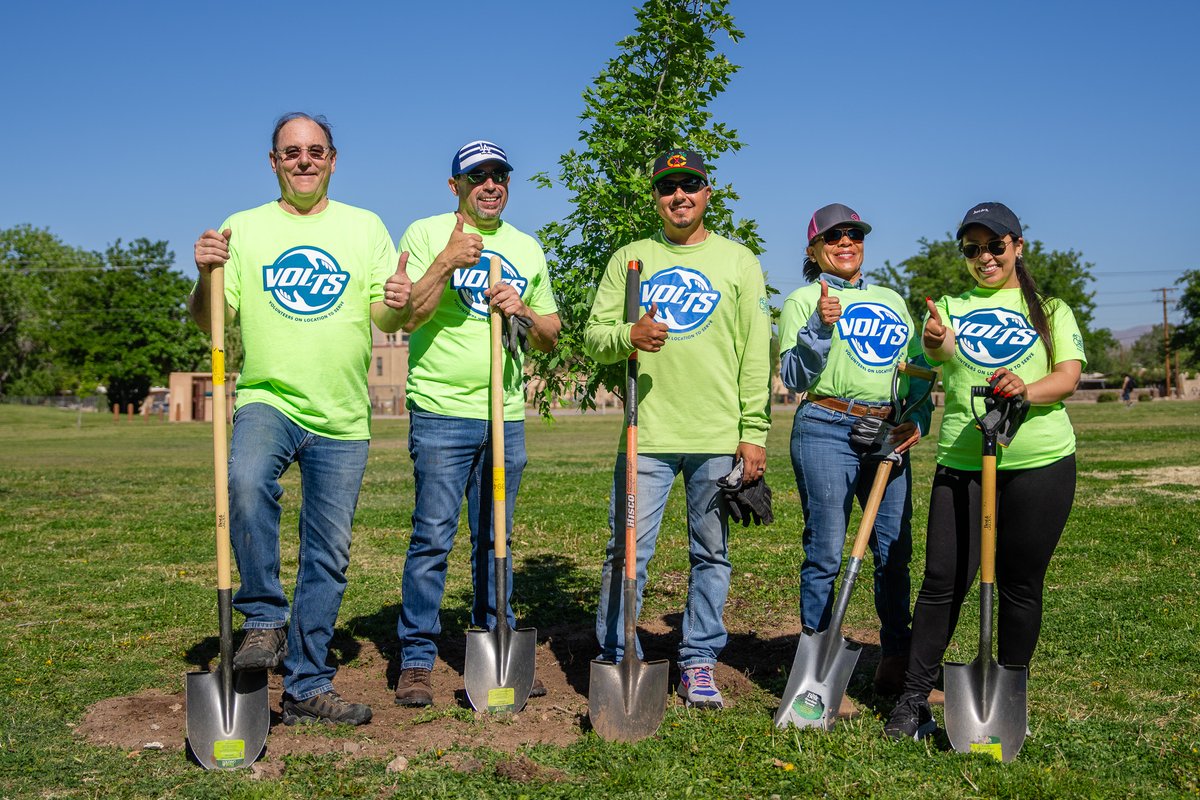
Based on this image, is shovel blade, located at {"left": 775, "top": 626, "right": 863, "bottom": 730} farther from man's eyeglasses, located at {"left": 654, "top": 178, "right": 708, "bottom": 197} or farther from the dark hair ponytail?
man's eyeglasses, located at {"left": 654, "top": 178, "right": 708, "bottom": 197}

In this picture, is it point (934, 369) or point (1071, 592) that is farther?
point (1071, 592)

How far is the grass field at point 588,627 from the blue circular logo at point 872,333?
1.74 meters

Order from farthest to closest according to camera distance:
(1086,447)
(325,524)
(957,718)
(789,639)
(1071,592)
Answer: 1. (1086,447)
2. (1071,592)
3. (789,639)
4. (325,524)
5. (957,718)

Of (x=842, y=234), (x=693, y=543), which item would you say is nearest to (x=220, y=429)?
(x=693, y=543)

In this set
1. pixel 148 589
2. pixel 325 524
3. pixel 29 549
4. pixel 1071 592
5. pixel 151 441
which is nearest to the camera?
pixel 325 524

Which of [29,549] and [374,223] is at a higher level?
[374,223]

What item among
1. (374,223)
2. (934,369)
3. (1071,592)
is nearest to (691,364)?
(934,369)

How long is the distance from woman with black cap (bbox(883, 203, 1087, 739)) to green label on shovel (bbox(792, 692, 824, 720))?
1.01 ft

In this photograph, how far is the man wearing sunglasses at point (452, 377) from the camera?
17.1ft

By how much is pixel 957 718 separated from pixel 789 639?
7.01ft

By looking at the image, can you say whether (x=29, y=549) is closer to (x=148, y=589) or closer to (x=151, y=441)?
(x=148, y=589)

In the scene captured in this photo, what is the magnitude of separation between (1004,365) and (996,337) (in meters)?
0.13

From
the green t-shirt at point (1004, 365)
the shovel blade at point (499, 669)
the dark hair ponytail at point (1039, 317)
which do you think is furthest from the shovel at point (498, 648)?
the dark hair ponytail at point (1039, 317)

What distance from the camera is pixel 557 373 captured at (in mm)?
6652
